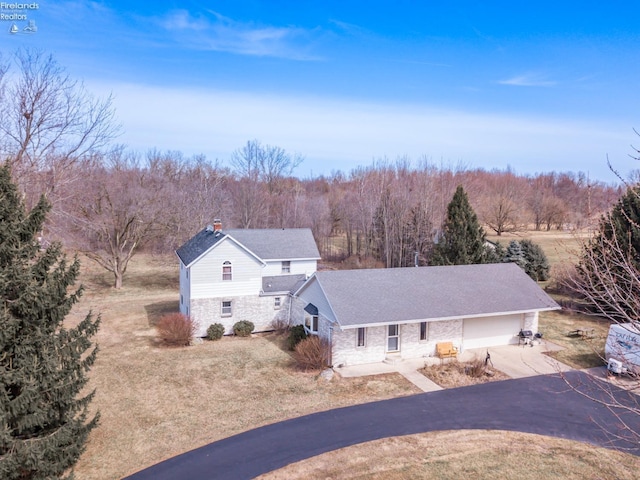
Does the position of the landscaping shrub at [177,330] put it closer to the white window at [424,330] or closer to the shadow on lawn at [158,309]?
the shadow on lawn at [158,309]

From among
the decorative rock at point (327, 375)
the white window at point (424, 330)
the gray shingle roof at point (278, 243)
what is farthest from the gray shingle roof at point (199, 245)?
the white window at point (424, 330)

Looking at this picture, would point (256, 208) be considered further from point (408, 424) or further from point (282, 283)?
point (408, 424)

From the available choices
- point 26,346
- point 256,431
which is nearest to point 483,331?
point 256,431

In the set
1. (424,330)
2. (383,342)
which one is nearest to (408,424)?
(383,342)

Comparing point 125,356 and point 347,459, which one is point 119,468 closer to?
point 347,459

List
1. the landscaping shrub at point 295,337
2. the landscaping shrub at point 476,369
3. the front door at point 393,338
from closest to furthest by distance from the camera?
1. the landscaping shrub at point 476,369
2. the front door at point 393,338
3. the landscaping shrub at point 295,337

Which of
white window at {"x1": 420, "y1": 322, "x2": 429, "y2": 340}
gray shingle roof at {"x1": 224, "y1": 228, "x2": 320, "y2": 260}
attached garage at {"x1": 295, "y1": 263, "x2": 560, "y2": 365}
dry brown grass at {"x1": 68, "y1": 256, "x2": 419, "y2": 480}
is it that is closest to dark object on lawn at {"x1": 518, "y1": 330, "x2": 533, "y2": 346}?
attached garage at {"x1": 295, "y1": 263, "x2": 560, "y2": 365}
